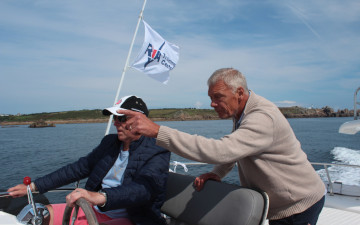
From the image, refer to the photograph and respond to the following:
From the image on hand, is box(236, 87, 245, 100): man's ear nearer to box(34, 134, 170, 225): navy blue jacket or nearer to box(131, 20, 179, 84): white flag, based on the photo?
box(34, 134, 170, 225): navy blue jacket

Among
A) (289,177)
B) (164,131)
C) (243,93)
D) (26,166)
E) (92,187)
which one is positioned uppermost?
(243,93)

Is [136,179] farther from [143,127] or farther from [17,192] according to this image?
[17,192]

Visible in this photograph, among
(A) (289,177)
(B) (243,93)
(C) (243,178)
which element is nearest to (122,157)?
(C) (243,178)

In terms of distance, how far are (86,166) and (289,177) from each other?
5.17 feet

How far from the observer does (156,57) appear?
18.6 feet

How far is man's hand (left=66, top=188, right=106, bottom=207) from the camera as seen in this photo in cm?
143

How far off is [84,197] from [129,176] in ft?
1.80

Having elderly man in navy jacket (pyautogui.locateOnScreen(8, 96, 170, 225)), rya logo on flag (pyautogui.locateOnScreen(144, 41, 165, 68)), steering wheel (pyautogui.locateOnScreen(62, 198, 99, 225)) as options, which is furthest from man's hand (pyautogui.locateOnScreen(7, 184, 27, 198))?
rya logo on flag (pyautogui.locateOnScreen(144, 41, 165, 68))

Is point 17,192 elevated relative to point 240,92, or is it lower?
lower

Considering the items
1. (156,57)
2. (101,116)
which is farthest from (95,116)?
(156,57)

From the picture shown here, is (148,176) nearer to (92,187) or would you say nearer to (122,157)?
(122,157)

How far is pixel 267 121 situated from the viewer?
1.50m

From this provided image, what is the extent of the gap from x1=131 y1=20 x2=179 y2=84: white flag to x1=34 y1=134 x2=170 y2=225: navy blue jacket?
328 centimetres

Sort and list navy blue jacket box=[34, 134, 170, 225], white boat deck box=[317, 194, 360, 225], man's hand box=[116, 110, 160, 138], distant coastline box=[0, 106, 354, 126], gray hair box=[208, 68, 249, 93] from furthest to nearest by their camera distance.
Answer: distant coastline box=[0, 106, 354, 126] → white boat deck box=[317, 194, 360, 225] → navy blue jacket box=[34, 134, 170, 225] → gray hair box=[208, 68, 249, 93] → man's hand box=[116, 110, 160, 138]
